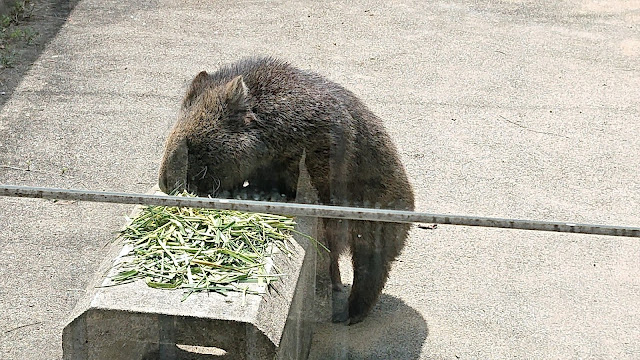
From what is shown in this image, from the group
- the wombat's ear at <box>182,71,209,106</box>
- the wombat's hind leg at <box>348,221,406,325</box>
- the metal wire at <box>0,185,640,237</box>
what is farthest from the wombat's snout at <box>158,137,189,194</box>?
the wombat's hind leg at <box>348,221,406,325</box>

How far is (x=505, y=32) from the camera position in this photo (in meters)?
2.60

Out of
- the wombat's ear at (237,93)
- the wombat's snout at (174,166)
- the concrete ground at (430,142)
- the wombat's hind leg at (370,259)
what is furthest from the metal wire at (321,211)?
the wombat's ear at (237,93)

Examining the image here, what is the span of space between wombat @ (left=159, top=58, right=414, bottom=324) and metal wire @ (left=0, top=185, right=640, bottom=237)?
0.73 feet

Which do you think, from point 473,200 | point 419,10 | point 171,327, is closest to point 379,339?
point 473,200

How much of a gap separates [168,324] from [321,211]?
1.47 feet

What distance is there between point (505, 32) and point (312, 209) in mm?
950

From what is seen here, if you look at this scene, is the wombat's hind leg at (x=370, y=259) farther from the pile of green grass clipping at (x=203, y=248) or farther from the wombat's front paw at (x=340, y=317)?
the pile of green grass clipping at (x=203, y=248)

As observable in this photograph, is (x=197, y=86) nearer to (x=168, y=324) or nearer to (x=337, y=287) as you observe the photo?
(x=337, y=287)

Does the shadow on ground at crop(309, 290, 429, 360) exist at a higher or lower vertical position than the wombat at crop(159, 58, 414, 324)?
lower

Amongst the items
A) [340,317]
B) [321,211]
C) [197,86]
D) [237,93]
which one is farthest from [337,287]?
[197,86]

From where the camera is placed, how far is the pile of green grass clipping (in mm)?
2049

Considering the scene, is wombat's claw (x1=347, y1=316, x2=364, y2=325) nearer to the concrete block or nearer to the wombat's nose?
the concrete block

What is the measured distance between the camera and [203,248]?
7.05 ft

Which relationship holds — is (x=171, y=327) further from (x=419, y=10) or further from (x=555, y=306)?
(x=419, y=10)
